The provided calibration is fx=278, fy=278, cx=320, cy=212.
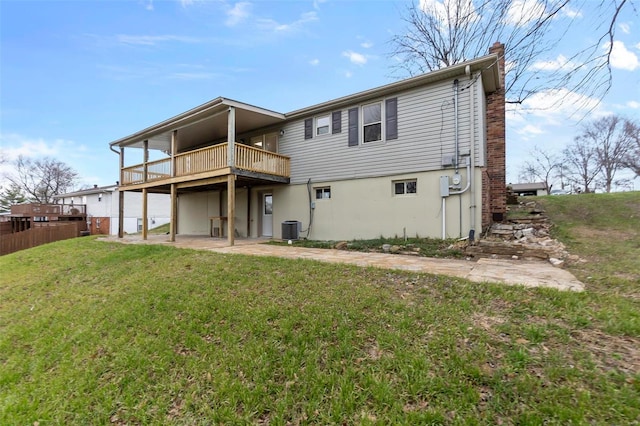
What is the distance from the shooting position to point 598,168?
30625mm

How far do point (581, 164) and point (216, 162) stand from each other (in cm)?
4022

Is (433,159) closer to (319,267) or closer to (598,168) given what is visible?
(319,267)

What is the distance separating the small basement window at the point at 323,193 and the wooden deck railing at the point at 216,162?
5.00 feet

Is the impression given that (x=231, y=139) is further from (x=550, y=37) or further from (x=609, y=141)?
(x=609, y=141)

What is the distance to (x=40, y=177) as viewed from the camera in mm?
34125

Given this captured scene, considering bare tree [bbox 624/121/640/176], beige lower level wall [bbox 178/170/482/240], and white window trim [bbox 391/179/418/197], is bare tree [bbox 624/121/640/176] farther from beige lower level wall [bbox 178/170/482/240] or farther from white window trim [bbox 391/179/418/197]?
white window trim [bbox 391/179/418/197]

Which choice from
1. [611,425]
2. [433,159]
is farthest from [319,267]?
[433,159]

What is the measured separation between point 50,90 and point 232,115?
17.9 meters

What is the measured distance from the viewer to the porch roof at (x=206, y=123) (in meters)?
9.34

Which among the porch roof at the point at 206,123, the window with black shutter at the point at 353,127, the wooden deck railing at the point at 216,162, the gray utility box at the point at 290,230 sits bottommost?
the gray utility box at the point at 290,230

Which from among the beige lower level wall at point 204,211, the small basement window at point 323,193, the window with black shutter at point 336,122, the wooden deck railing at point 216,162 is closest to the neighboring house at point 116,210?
the beige lower level wall at point 204,211

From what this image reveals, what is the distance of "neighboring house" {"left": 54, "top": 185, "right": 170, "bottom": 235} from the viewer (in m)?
21.3

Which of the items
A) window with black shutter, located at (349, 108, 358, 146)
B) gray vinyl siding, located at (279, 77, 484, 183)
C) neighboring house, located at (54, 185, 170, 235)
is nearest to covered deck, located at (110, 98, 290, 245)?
gray vinyl siding, located at (279, 77, 484, 183)

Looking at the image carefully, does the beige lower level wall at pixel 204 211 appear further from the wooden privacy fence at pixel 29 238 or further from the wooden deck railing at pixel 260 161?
the wooden privacy fence at pixel 29 238
